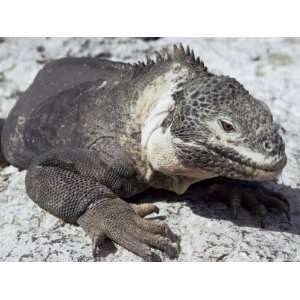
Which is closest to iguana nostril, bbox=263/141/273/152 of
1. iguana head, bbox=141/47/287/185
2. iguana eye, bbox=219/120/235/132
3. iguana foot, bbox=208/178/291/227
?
iguana head, bbox=141/47/287/185

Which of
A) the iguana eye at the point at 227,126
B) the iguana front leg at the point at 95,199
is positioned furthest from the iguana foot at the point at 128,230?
the iguana eye at the point at 227,126

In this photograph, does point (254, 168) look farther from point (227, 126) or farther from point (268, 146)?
point (227, 126)

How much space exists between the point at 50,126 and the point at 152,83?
110cm

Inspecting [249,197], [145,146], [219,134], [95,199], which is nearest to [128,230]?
[95,199]

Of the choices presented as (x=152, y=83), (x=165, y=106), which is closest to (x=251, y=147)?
(x=165, y=106)

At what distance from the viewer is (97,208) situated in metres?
4.32

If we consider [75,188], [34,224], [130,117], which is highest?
[130,117]

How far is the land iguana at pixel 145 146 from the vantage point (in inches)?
156

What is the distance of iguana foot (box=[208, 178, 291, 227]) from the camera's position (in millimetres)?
4621

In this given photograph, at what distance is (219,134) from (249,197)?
90 cm

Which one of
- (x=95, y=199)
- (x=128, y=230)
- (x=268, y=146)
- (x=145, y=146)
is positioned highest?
(x=268, y=146)

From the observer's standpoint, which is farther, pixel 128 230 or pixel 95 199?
pixel 95 199

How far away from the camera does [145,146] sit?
4.44 m

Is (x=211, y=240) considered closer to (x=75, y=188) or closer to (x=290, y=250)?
(x=290, y=250)
